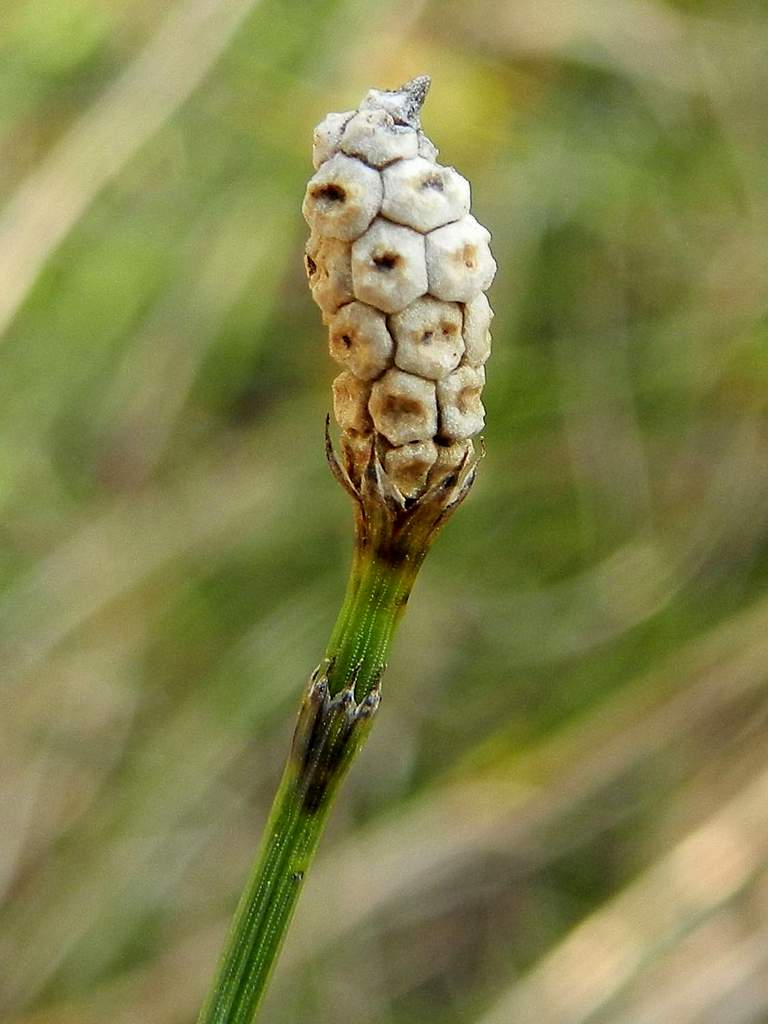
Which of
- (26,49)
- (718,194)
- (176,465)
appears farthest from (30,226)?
(718,194)

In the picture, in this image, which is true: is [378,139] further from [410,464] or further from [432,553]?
[432,553]

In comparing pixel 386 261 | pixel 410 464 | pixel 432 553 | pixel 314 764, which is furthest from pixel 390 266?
pixel 432 553

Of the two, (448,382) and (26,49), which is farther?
(26,49)

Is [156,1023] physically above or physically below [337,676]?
above

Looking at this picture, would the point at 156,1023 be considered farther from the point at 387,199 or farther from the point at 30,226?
the point at 387,199

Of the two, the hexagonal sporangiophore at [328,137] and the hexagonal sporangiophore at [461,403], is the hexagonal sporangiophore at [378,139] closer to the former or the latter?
the hexagonal sporangiophore at [328,137]

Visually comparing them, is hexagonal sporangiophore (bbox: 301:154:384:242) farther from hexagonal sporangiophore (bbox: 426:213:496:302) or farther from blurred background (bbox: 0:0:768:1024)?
blurred background (bbox: 0:0:768:1024)

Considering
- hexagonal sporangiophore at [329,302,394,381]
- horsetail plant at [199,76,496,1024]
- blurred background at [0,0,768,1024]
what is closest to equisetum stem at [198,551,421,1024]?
horsetail plant at [199,76,496,1024]
